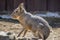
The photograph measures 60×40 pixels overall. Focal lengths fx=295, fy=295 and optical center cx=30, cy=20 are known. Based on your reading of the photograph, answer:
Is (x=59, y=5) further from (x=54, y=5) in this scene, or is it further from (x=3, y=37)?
(x=3, y=37)

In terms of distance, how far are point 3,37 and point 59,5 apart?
404 inches

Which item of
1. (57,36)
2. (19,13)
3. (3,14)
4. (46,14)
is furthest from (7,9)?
(19,13)

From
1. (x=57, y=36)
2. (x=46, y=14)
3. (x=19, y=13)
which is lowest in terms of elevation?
(x=46, y=14)

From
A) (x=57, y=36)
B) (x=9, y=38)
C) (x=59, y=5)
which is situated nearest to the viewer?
(x=9, y=38)

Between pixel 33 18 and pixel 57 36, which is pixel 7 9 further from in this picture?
pixel 33 18

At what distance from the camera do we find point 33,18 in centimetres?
828

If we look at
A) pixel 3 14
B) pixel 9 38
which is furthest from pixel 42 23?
pixel 3 14

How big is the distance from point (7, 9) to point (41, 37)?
29.7ft

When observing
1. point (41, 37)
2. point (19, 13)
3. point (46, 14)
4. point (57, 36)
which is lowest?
point (46, 14)

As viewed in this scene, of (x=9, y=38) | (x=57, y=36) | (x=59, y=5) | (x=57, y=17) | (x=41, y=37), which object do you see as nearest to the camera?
(x=9, y=38)

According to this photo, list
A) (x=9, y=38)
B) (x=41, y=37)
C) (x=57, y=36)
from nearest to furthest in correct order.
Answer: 1. (x=9, y=38)
2. (x=41, y=37)
3. (x=57, y=36)

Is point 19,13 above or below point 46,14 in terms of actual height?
above

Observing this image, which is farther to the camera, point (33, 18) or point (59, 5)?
point (59, 5)

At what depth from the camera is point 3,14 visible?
1647cm
